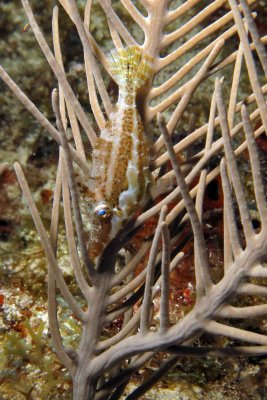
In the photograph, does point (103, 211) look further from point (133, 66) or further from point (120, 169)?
point (133, 66)

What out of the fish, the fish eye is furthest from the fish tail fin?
the fish eye

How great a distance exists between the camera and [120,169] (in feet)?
7.09

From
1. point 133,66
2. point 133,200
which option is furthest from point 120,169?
point 133,66

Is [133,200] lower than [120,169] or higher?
lower

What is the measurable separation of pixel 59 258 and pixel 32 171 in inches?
46.3

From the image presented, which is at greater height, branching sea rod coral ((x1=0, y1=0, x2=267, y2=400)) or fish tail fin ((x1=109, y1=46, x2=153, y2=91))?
fish tail fin ((x1=109, y1=46, x2=153, y2=91))

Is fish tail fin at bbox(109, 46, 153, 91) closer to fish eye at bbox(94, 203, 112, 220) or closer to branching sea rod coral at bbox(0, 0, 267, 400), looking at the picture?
branching sea rod coral at bbox(0, 0, 267, 400)

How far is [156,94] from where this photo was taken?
2256 millimetres

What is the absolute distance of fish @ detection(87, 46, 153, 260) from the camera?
2143 millimetres

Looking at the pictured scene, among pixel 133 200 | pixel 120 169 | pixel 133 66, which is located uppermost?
pixel 133 66

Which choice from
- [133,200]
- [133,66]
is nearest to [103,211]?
[133,200]

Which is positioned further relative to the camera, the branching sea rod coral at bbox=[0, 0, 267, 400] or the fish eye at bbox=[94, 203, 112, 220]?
Result: the fish eye at bbox=[94, 203, 112, 220]

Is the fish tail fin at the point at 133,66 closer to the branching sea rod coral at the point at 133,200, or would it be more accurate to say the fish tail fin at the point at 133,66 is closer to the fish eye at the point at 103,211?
the branching sea rod coral at the point at 133,200

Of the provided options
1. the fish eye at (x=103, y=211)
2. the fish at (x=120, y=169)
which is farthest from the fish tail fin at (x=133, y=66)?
the fish eye at (x=103, y=211)
